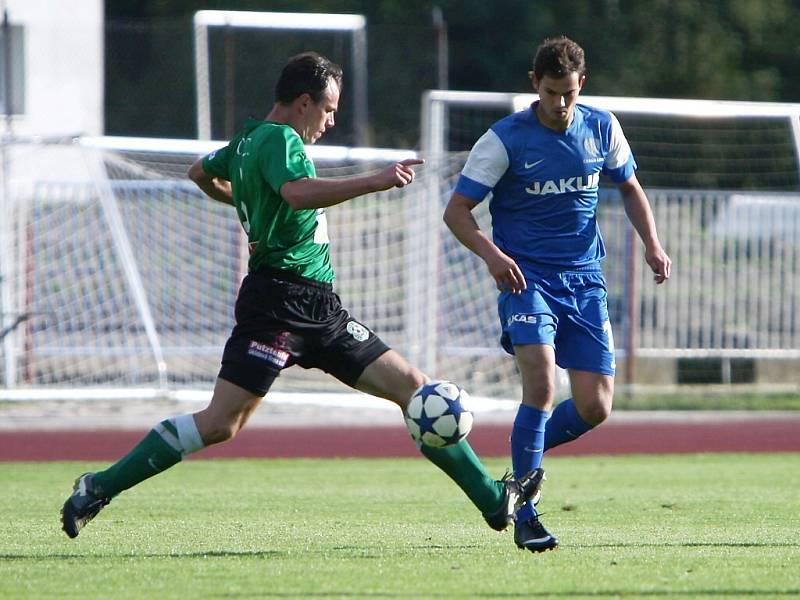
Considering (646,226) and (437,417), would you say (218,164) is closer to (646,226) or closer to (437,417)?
(437,417)

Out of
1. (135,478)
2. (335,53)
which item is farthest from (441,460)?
(335,53)

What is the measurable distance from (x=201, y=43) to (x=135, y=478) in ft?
50.2

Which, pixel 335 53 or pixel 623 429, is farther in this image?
pixel 335 53

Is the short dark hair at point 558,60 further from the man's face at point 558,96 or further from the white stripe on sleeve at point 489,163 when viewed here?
the white stripe on sleeve at point 489,163

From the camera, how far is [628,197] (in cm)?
695

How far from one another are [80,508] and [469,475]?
1683mm

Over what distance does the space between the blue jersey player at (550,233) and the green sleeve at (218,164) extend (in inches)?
40.7

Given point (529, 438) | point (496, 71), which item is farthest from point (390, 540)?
point (496, 71)

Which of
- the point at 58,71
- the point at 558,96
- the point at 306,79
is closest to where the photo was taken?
the point at 306,79

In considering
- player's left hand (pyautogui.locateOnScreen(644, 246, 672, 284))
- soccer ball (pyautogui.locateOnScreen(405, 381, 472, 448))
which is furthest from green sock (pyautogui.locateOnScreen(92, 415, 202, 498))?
player's left hand (pyautogui.locateOnScreen(644, 246, 672, 284))

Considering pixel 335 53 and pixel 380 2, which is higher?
pixel 380 2

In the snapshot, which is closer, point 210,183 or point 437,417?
point 437,417

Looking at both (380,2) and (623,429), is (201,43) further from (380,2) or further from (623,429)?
(380,2)

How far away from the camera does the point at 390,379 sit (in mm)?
6203
